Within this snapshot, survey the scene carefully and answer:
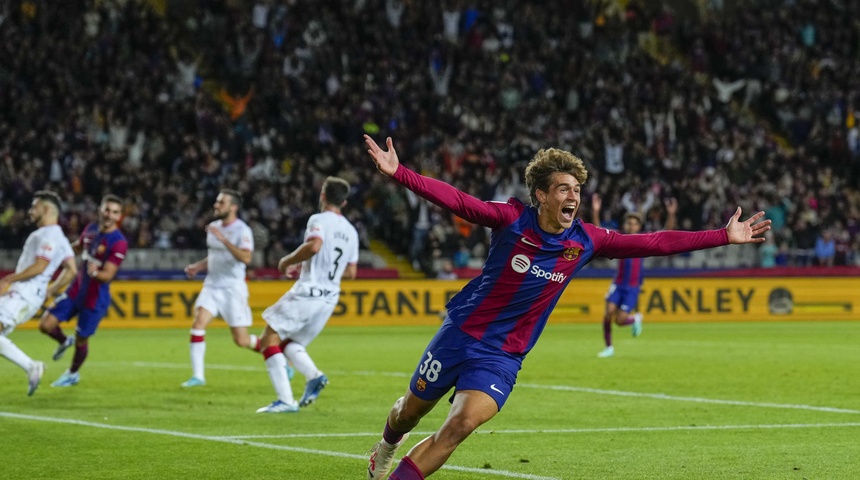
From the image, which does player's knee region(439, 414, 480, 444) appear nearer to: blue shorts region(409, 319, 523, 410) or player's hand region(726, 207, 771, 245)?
blue shorts region(409, 319, 523, 410)

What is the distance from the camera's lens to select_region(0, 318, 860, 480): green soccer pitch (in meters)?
9.31

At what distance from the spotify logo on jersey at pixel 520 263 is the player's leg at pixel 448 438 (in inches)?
28.9

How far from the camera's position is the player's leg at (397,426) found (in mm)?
7434

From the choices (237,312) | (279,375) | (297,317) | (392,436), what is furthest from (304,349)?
(392,436)

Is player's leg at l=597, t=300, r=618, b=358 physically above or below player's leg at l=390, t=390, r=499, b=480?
below

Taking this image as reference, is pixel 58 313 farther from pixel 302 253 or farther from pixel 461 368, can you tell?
pixel 461 368

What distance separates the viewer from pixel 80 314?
16250 mm

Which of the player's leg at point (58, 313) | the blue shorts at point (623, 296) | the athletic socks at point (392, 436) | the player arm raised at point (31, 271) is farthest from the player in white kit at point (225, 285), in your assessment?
the athletic socks at point (392, 436)

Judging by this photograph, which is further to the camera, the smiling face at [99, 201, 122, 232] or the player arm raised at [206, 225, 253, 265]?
the smiling face at [99, 201, 122, 232]

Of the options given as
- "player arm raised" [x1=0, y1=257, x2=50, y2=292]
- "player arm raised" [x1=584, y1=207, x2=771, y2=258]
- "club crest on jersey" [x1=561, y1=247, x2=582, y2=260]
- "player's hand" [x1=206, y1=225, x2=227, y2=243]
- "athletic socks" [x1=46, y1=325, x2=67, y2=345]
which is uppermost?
"player arm raised" [x1=584, y1=207, x2=771, y2=258]

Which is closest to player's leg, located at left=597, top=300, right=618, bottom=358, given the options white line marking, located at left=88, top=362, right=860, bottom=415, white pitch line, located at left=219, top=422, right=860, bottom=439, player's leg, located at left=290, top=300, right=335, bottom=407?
white line marking, located at left=88, top=362, right=860, bottom=415

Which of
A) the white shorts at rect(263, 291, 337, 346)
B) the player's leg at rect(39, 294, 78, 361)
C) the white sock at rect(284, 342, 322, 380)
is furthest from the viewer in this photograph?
the player's leg at rect(39, 294, 78, 361)

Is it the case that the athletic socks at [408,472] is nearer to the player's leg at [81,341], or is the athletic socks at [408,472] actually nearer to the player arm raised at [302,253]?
the player arm raised at [302,253]

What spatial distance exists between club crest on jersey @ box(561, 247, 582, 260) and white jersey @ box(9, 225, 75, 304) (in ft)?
27.1
